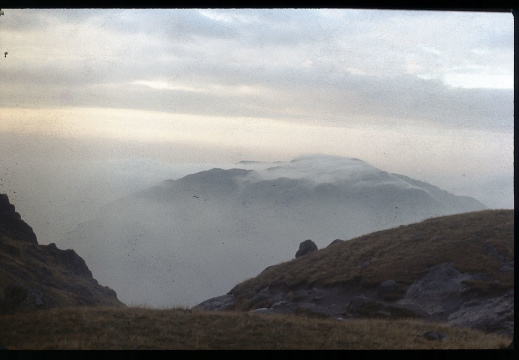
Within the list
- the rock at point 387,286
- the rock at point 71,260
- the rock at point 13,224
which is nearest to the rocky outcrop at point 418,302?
the rock at point 387,286

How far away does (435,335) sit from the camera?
53.8 feet

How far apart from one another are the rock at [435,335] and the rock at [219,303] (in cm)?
2197

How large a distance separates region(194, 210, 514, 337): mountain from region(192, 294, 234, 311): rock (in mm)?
75

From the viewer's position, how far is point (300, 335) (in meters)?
14.2

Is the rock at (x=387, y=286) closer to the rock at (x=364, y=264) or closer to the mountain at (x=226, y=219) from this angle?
the rock at (x=364, y=264)

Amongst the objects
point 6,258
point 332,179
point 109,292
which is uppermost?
point 332,179

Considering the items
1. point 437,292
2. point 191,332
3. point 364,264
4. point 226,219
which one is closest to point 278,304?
point 364,264

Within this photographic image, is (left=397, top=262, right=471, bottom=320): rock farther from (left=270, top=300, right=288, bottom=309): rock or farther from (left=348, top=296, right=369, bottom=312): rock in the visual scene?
(left=270, top=300, right=288, bottom=309): rock

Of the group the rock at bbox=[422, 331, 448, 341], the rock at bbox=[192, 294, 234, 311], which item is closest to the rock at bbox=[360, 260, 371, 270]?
the rock at bbox=[192, 294, 234, 311]

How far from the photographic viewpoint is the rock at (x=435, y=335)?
16.1 meters

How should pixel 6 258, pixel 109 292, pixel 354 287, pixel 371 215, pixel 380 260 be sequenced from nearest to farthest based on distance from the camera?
pixel 354 287, pixel 380 260, pixel 6 258, pixel 109 292, pixel 371 215
